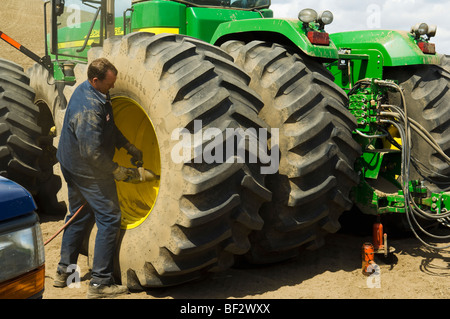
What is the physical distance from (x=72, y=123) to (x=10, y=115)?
2032mm

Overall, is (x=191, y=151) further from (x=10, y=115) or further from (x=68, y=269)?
(x=10, y=115)

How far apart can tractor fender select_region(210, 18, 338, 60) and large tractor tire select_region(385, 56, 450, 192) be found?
1049 millimetres

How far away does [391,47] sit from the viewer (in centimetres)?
461

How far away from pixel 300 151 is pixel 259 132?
1.21 feet

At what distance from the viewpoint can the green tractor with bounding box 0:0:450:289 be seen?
3.23 metres

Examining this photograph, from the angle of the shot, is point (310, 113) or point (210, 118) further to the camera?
point (310, 113)

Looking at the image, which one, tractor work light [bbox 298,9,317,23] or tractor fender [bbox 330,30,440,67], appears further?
tractor fender [bbox 330,30,440,67]

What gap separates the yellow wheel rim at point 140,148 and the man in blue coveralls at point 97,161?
0.95 feet

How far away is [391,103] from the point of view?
4641 millimetres

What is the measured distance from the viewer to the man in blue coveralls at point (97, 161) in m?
3.60

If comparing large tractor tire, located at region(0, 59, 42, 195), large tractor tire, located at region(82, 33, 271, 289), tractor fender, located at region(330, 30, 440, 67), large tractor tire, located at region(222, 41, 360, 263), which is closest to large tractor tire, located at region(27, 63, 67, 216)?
large tractor tire, located at region(0, 59, 42, 195)

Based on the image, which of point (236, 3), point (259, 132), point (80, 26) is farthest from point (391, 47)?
point (80, 26)

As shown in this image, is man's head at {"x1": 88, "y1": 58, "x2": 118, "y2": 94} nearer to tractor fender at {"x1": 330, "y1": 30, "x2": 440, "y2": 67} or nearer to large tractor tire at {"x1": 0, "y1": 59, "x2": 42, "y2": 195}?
large tractor tire at {"x1": 0, "y1": 59, "x2": 42, "y2": 195}

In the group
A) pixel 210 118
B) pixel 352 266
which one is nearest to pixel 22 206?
pixel 210 118
